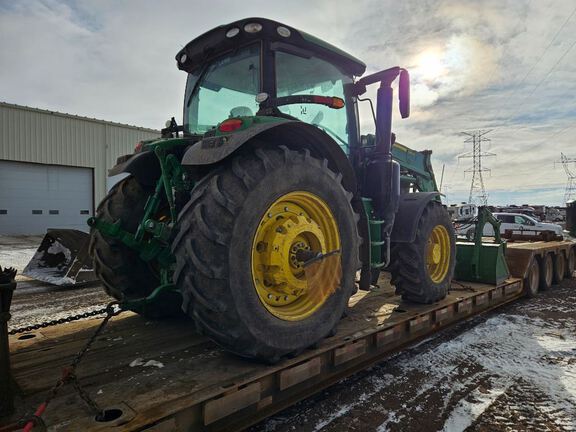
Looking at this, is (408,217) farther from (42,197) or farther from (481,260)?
(42,197)

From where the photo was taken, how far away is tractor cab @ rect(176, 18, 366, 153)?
127 inches

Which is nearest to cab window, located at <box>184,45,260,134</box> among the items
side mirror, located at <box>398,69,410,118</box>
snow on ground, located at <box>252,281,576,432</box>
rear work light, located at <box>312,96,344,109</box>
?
rear work light, located at <box>312,96,344,109</box>

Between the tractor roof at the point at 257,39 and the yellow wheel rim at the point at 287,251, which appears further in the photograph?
the tractor roof at the point at 257,39

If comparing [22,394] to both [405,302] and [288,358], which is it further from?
[405,302]

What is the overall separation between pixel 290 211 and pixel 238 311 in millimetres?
881

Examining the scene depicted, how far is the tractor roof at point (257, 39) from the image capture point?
3178 millimetres

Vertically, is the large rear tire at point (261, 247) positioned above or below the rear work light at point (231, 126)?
below

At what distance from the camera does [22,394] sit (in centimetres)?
224

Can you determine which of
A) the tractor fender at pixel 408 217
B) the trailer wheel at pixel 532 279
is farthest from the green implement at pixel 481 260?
the tractor fender at pixel 408 217

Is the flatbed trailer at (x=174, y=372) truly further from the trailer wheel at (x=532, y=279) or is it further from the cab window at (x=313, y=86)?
the trailer wheel at (x=532, y=279)

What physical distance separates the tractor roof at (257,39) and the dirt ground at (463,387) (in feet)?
9.43

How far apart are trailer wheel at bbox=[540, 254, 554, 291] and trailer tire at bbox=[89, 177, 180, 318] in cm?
705

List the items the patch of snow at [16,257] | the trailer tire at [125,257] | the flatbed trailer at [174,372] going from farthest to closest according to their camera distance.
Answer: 1. the patch of snow at [16,257]
2. the trailer tire at [125,257]
3. the flatbed trailer at [174,372]

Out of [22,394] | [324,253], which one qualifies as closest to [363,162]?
[324,253]
